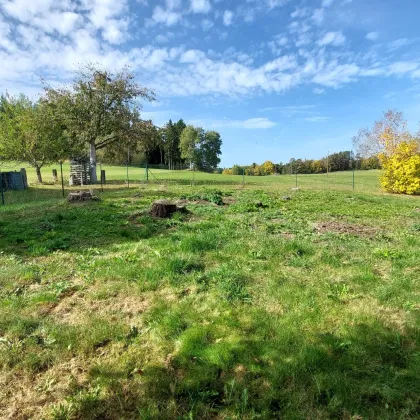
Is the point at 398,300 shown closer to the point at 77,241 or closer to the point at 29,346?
the point at 29,346

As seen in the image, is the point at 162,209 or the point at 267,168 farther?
the point at 267,168

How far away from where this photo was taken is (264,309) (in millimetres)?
3404

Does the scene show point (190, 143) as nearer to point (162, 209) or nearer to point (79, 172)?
point (79, 172)

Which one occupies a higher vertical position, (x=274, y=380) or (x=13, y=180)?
(x=13, y=180)

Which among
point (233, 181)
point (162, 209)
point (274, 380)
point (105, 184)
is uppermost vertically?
point (105, 184)

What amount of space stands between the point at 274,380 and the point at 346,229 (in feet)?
18.3

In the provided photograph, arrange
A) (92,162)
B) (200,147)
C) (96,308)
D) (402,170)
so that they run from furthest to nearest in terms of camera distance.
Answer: (200,147)
(92,162)
(402,170)
(96,308)

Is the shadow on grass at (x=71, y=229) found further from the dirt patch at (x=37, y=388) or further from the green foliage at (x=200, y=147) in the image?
the green foliage at (x=200, y=147)

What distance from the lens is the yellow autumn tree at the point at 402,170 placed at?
755 inches

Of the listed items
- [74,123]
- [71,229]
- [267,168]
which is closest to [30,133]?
[74,123]

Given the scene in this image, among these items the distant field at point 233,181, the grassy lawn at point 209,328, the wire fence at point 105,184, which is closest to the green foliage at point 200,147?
the distant field at point 233,181

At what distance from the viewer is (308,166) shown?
202 ft

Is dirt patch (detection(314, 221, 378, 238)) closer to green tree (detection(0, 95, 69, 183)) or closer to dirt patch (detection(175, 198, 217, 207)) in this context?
dirt patch (detection(175, 198, 217, 207))

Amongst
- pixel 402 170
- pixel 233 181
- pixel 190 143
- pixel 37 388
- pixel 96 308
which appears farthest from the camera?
pixel 190 143
